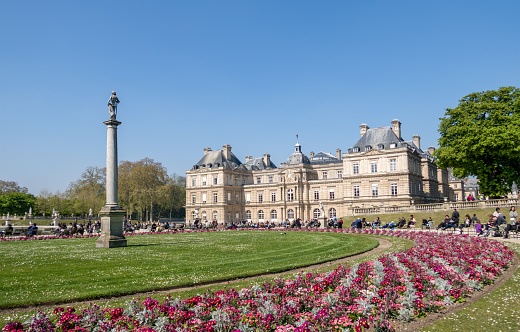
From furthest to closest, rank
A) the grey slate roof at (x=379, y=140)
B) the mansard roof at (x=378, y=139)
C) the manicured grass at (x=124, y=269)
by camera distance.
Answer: the mansard roof at (x=378, y=139), the grey slate roof at (x=379, y=140), the manicured grass at (x=124, y=269)

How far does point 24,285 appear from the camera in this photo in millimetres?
10891

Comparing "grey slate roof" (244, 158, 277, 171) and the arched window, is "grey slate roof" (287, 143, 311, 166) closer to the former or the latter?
the arched window

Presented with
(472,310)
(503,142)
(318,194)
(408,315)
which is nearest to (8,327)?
(408,315)

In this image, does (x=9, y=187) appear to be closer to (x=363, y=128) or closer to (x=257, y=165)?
(x=257, y=165)

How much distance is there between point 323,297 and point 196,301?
8.53ft

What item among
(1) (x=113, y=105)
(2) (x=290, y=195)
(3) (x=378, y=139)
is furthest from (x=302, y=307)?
(2) (x=290, y=195)

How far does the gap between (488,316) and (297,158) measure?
222ft

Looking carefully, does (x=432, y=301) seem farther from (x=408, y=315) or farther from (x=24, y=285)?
(x=24, y=285)

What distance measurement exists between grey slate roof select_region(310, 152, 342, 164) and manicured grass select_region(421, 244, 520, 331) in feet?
223

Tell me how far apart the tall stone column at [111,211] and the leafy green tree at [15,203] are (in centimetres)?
8314

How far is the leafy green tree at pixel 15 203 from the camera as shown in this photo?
294ft

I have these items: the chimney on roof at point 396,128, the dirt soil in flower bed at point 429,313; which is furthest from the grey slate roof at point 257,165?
the dirt soil in flower bed at point 429,313

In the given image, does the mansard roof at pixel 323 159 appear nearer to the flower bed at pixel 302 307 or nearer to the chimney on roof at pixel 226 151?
the chimney on roof at pixel 226 151

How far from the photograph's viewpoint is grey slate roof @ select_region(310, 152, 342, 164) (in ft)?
254
